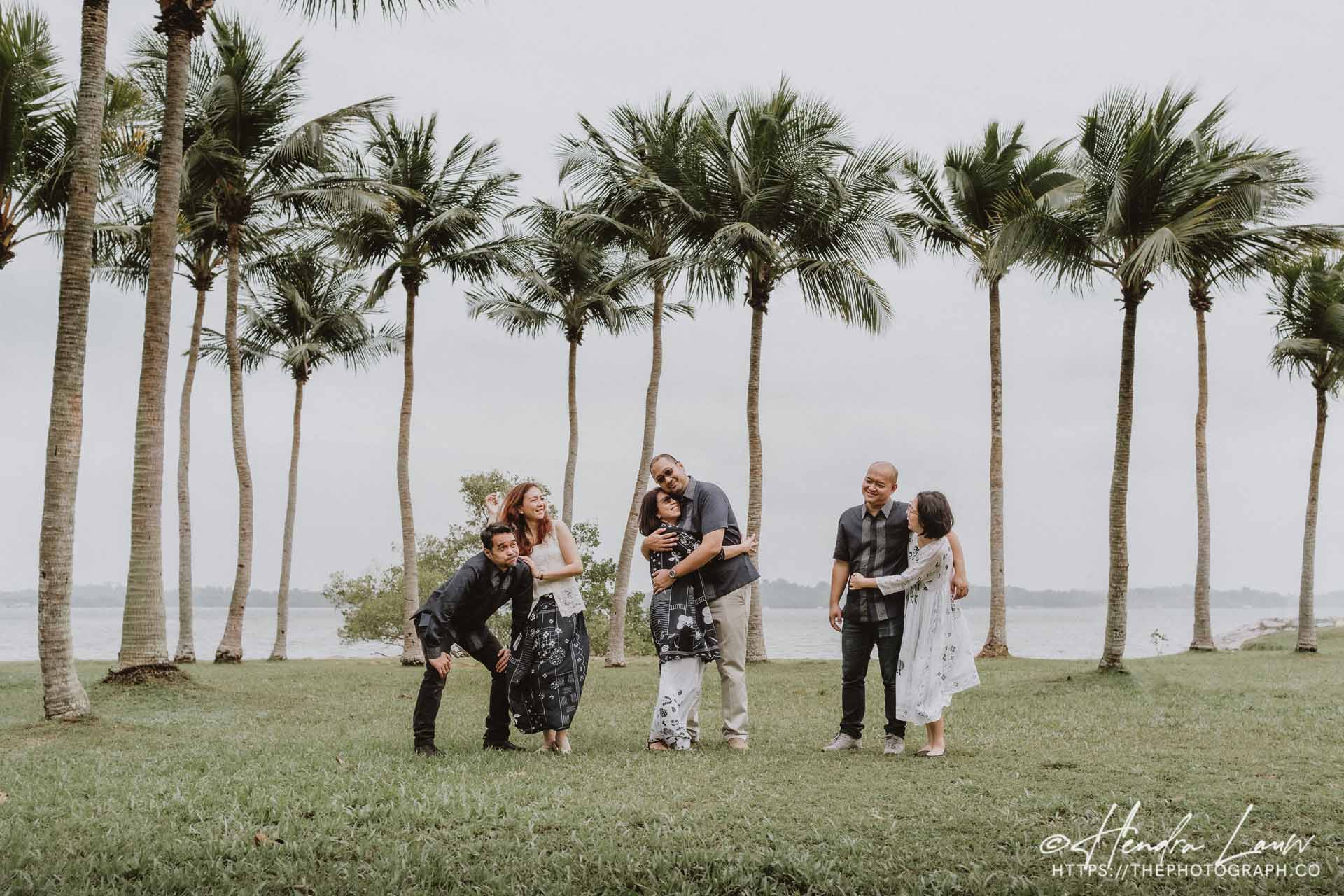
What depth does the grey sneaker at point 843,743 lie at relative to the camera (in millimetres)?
7500

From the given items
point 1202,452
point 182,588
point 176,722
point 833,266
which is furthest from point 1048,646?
point 176,722

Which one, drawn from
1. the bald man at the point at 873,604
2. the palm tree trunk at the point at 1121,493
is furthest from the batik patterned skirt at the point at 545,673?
the palm tree trunk at the point at 1121,493

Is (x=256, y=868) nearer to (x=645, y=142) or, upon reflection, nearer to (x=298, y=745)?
(x=298, y=745)

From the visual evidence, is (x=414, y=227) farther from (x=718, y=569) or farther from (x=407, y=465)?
(x=718, y=569)

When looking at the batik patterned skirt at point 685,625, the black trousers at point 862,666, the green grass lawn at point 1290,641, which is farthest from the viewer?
the green grass lawn at point 1290,641

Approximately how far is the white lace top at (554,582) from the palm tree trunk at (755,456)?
13.1 meters

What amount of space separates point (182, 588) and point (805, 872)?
1963 cm

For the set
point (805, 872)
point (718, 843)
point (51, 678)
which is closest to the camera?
point (805, 872)

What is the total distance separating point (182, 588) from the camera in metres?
20.7

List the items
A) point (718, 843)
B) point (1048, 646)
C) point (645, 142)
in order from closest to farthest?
point (718, 843), point (645, 142), point (1048, 646)

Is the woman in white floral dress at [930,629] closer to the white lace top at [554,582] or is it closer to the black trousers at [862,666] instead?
the black trousers at [862,666]

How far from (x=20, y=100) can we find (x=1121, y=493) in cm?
1539

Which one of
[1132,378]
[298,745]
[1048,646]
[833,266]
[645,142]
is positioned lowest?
[1048,646]
